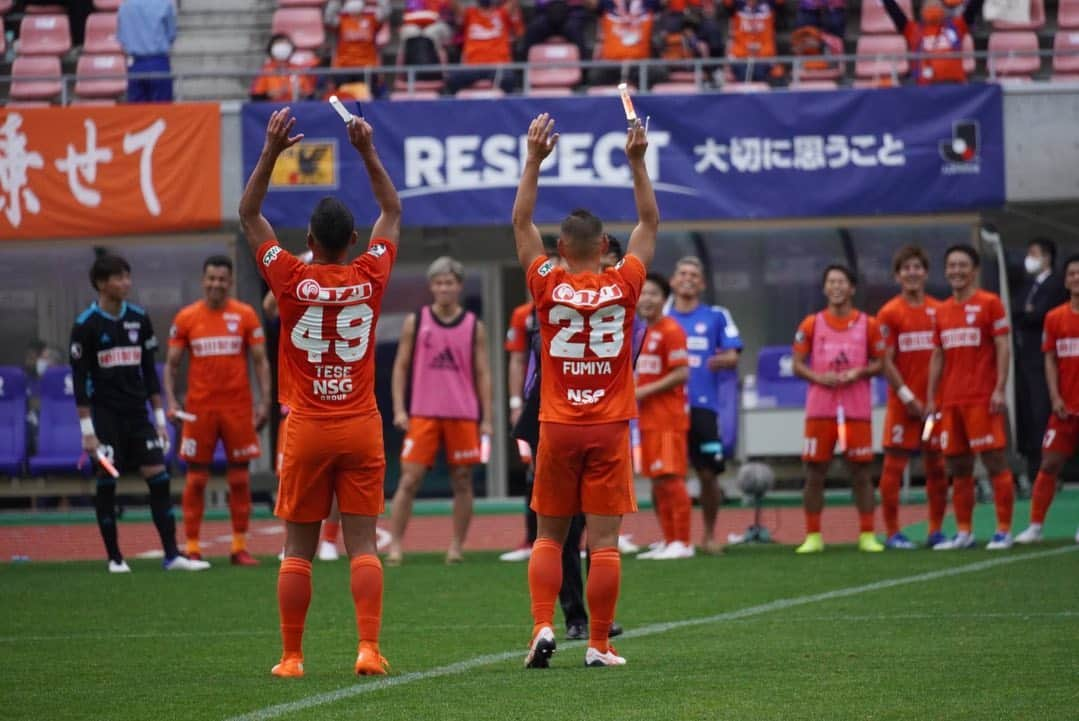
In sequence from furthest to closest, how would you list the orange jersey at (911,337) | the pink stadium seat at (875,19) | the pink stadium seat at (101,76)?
the pink stadium seat at (875,19), the pink stadium seat at (101,76), the orange jersey at (911,337)

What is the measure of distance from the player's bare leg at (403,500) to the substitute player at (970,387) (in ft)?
12.7

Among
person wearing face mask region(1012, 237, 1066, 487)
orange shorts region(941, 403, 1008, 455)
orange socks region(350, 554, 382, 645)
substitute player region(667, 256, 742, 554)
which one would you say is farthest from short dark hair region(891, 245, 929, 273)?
orange socks region(350, 554, 382, 645)

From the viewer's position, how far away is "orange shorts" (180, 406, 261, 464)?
45.1ft

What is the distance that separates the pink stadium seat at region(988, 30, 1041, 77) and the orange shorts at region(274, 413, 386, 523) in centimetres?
1335

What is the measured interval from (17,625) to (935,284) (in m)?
13.4

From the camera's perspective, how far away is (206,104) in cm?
1988

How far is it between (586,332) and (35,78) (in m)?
14.6

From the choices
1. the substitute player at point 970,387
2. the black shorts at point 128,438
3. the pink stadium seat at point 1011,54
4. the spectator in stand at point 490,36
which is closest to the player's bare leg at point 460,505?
the black shorts at point 128,438

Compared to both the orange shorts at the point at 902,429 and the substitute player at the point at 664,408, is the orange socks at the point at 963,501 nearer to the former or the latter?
the orange shorts at the point at 902,429

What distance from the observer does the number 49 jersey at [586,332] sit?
758 centimetres

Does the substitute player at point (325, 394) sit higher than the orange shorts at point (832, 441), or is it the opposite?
the substitute player at point (325, 394)

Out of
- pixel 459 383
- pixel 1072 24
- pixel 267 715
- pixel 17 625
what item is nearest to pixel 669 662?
pixel 267 715

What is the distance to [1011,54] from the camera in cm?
1953

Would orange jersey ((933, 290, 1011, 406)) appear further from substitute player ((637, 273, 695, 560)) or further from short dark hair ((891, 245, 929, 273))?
substitute player ((637, 273, 695, 560))
